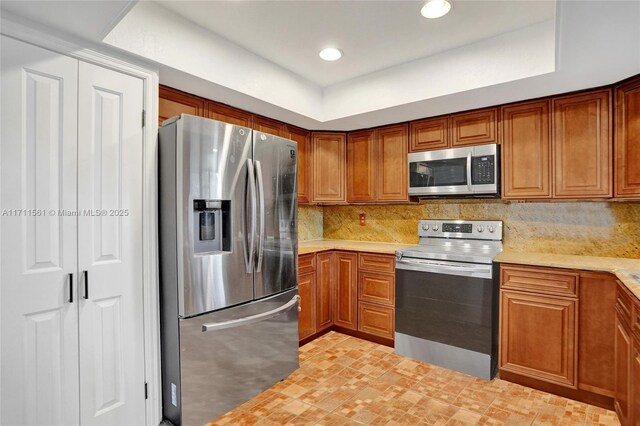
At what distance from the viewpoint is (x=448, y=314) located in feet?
9.03

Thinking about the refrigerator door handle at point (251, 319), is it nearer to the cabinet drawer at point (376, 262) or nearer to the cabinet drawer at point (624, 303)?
the cabinet drawer at point (376, 262)

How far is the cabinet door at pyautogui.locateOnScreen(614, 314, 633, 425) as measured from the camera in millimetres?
1773

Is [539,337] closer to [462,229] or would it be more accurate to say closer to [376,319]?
[462,229]

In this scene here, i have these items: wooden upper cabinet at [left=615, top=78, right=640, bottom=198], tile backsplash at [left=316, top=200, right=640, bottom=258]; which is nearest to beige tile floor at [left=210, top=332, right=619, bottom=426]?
tile backsplash at [left=316, top=200, right=640, bottom=258]

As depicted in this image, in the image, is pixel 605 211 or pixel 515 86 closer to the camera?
pixel 515 86

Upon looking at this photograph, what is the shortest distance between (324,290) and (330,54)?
2111 millimetres

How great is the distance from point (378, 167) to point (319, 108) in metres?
0.86

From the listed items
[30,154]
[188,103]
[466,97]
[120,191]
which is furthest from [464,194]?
Result: [30,154]

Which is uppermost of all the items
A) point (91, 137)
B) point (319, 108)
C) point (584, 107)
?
point (319, 108)

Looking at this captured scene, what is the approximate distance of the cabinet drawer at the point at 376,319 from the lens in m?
3.18

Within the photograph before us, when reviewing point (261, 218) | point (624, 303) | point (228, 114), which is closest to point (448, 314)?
point (624, 303)

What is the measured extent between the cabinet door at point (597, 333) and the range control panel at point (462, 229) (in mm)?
886

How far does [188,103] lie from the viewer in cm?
253

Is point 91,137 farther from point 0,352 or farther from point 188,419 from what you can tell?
point 188,419
